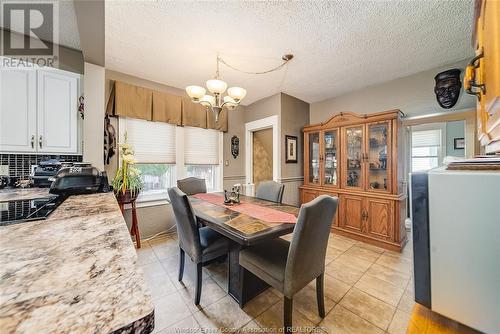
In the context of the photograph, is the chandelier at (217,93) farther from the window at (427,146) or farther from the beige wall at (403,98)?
the window at (427,146)

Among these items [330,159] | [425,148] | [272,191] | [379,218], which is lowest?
[379,218]

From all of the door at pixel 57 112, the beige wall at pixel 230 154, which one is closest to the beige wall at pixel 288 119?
the beige wall at pixel 230 154

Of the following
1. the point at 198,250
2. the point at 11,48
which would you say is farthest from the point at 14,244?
the point at 11,48

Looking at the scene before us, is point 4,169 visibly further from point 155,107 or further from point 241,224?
point 241,224

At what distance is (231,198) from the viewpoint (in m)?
2.14

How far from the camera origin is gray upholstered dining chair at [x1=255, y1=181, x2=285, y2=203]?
7.75ft

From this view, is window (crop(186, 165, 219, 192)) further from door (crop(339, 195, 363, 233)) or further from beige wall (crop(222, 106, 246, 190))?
door (crop(339, 195, 363, 233))

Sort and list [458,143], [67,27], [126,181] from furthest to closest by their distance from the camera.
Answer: [458,143], [126,181], [67,27]

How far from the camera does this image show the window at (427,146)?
3.76m

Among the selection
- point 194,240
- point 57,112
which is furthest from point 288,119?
point 57,112

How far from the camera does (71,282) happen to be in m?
0.45

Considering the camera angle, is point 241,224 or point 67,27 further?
Result: point 67,27

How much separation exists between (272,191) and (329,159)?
1.49 meters

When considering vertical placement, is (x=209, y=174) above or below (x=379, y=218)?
above
